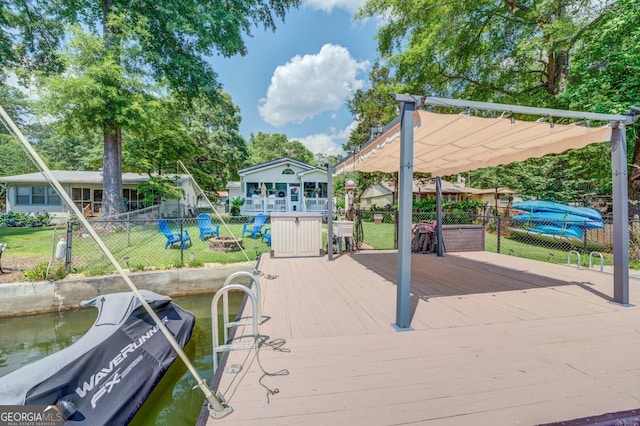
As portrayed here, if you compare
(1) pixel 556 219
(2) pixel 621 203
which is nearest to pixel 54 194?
(2) pixel 621 203

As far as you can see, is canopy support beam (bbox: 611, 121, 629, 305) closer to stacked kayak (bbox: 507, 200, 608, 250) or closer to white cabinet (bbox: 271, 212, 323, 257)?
stacked kayak (bbox: 507, 200, 608, 250)

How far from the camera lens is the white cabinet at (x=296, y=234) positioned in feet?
21.9

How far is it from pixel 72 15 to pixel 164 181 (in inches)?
311

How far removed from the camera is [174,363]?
138 inches

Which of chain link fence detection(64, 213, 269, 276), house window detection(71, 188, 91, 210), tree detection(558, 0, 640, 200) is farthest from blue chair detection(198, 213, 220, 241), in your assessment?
house window detection(71, 188, 91, 210)

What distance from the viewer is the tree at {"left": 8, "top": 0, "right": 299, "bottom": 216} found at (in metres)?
10.6

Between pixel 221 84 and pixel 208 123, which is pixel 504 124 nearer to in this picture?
pixel 221 84

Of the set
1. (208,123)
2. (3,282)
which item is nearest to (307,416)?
(3,282)

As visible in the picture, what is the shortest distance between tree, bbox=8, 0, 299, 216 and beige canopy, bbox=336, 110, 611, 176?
10.2 m

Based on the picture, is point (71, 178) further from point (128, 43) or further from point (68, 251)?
point (68, 251)

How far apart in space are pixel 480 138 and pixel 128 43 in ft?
44.6

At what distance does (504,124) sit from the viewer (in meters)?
3.30

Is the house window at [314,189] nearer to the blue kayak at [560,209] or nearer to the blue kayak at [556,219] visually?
the blue kayak at [560,209]

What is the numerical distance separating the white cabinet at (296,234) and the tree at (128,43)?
8406 mm
